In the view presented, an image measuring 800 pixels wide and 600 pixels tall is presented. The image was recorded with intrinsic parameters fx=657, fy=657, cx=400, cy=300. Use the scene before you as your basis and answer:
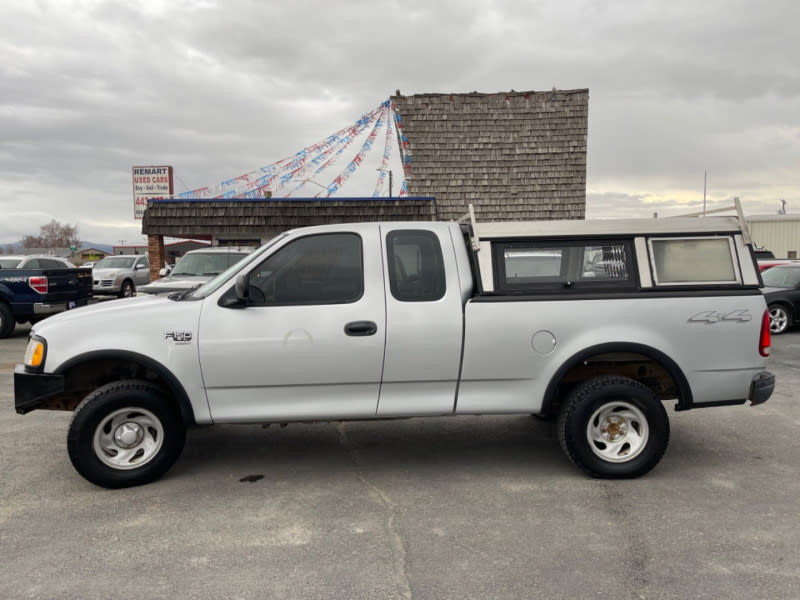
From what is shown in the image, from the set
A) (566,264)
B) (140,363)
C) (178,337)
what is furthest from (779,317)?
(140,363)

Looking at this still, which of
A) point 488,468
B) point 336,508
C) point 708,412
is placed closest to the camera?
point 336,508

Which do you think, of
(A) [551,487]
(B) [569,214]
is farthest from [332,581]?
(B) [569,214]

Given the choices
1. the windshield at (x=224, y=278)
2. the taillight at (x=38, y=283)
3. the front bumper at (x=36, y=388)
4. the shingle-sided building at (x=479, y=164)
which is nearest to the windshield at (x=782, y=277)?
the shingle-sided building at (x=479, y=164)

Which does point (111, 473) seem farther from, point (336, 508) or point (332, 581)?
point (332, 581)

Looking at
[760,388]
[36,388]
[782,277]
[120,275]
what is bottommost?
[760,388]

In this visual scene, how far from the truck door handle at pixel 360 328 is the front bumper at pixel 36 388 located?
6.56ft

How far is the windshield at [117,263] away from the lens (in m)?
23.3

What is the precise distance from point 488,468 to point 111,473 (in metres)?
2.71

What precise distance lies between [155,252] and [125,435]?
14508 mm

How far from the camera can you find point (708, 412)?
22.2ft

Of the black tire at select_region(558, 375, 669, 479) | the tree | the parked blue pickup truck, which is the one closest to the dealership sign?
the parked blue pickup truck

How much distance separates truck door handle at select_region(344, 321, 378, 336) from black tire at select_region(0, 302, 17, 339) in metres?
10.5

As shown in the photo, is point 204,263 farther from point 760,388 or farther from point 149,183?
point 149,183

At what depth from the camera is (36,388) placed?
4531 millimetres
